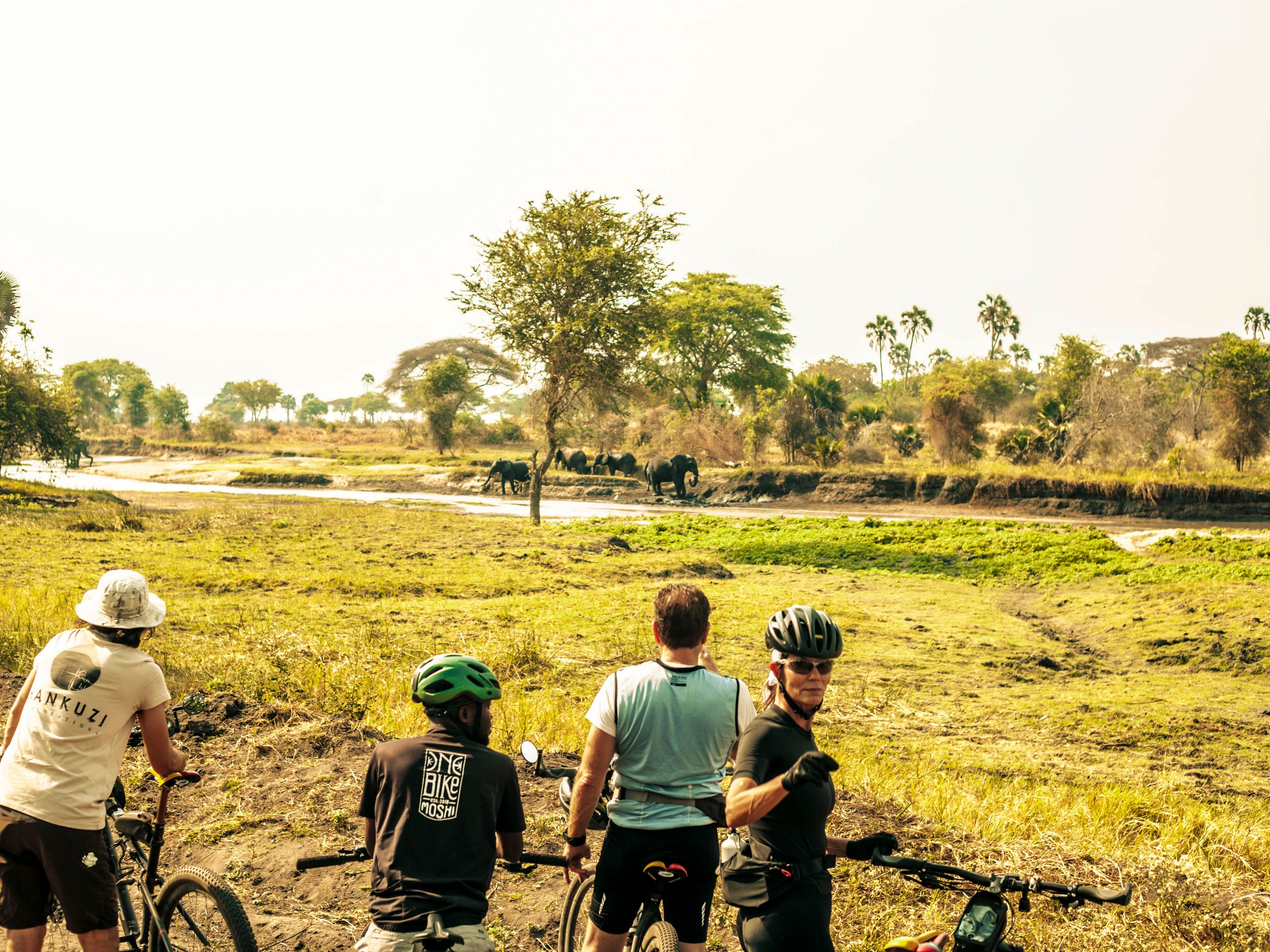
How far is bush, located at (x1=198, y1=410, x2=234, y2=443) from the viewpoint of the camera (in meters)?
90.8

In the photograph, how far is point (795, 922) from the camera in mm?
2990

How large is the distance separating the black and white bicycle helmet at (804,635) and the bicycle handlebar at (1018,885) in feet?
2.23

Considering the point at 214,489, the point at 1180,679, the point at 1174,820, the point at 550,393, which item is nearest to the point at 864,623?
the point at 1180,679

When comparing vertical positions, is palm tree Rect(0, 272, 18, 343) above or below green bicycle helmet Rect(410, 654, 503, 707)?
above

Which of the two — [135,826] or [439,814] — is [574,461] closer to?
[135,826]

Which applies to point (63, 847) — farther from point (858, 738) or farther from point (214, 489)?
point (214, 489)

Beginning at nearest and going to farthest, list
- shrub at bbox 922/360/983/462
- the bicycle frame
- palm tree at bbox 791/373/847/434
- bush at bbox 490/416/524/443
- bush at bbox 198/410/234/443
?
1. the bicycle frame
2. shrub at bbox 922/360/983/462
3. palm tree at bbox 791/373/847/434
4. bush at bbox 490/416/524/443
5. bush at bbox 198/410/234/443

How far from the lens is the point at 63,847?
367cm

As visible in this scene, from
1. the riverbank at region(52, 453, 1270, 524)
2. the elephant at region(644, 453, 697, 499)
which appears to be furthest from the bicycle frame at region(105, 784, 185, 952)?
the elephant at region(644, 453, 697, 499)

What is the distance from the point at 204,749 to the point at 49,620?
5814mm

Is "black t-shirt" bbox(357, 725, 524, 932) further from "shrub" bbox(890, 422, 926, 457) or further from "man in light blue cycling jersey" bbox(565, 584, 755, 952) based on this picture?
"shrub" bbox(890, 422, 926, 457)

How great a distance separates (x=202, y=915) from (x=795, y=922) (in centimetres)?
261

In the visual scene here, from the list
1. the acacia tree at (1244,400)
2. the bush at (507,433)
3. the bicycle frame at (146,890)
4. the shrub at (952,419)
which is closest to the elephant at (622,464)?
the shrub at (952,419)

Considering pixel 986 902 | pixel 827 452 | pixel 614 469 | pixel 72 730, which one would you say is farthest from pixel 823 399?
pixel 986 902
